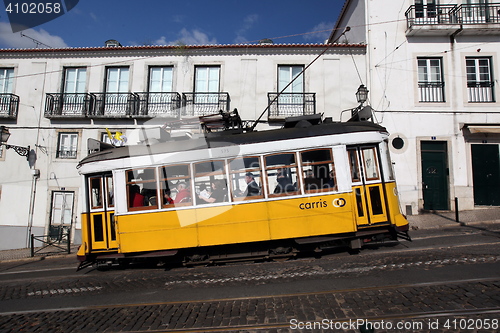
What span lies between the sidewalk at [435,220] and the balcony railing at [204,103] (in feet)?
26.9

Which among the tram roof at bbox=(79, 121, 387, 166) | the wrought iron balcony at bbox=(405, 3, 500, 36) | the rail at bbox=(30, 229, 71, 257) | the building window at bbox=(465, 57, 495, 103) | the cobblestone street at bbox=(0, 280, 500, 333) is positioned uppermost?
the wrought iron balcony at bbox=(405, 3, 500, 36)

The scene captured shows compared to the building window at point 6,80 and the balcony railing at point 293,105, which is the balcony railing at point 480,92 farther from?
the building window at point 6,80

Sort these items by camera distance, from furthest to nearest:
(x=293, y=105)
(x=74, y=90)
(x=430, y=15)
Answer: (x=74, y=90)
(x=293, y=105)
(x=430, y=15)

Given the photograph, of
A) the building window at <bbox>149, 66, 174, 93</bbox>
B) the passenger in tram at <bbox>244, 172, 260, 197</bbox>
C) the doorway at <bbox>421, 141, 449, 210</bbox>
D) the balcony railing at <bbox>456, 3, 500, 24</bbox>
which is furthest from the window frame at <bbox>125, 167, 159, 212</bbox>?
the balcony railing at <bbox>456, 3, 500, 24</bbox>

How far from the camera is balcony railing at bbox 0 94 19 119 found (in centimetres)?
1428

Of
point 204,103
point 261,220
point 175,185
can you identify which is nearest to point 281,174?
point 261,220

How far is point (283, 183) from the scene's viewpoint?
6.29 meters

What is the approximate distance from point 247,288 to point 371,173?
372 centimetres

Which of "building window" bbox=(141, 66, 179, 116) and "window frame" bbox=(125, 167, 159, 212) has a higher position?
"building window" bbox=(141, 66, 179, 116)

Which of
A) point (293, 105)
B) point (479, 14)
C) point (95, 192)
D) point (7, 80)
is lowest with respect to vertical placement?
point (95, 192)

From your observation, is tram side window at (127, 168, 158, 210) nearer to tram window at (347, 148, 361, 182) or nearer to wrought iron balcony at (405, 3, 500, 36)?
tram window at (347, 148, 361, 182)

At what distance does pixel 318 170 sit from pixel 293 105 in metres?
8.08

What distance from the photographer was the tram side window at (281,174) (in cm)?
626

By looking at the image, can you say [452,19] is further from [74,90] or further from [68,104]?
[68,104]
